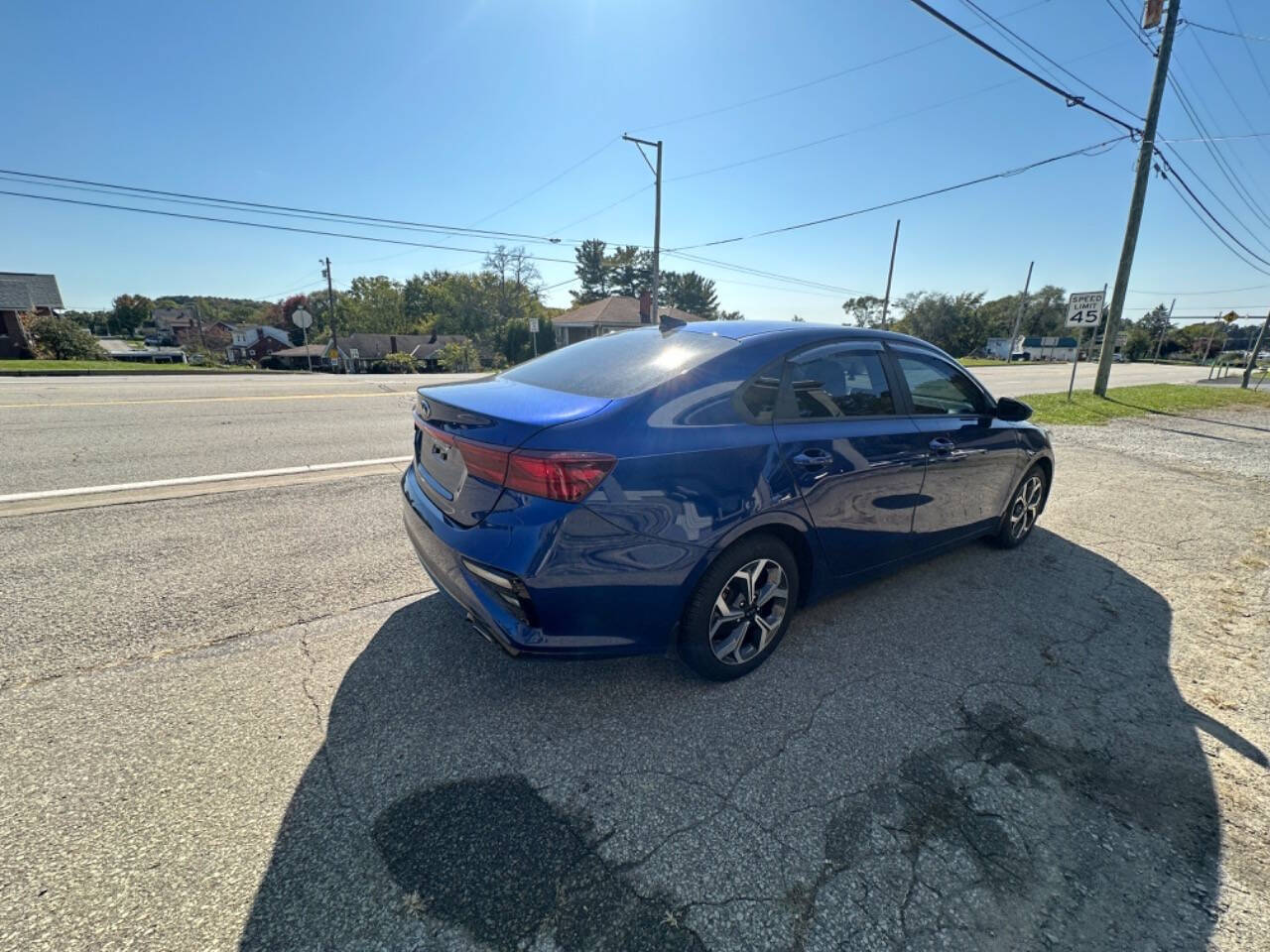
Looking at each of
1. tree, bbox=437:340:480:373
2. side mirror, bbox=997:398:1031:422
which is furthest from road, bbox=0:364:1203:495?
tree, bbox=437:340:480:373

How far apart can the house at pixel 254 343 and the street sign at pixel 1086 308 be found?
98.3 meters

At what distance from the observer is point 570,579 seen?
2045 mm

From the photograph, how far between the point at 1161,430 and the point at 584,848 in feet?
44.0

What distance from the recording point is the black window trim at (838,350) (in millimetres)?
2627

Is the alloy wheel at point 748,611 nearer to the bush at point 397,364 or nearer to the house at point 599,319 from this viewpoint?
the house at point 599,319

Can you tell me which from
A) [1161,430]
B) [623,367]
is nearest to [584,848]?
[623,367]

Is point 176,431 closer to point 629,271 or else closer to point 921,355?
point 921,355

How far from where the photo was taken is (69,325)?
3425cm

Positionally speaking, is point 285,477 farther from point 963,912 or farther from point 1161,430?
point 1161,430

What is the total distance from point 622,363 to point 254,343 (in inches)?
4108

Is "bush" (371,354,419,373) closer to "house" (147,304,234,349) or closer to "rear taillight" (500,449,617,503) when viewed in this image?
"house" (147,304,234,349)

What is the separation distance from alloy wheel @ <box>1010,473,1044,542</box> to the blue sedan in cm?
121

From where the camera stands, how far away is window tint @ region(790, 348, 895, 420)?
8.94ft

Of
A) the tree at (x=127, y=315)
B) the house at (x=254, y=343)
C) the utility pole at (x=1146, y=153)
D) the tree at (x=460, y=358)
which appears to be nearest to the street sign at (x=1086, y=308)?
the utility pole at (x=1146, y=153)
